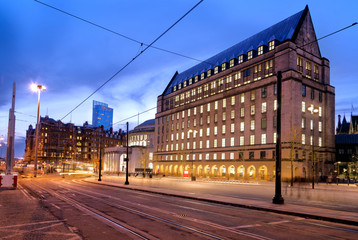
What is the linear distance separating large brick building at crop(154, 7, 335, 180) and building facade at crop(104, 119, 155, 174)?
3768 cm

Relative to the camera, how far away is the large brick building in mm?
56000

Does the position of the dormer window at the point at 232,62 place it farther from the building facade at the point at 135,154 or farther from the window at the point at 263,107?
the building facade at the point at 135,154

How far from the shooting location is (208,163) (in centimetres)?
7294

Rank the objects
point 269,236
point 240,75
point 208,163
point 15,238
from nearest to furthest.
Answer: point 15,238, point 269,236, point 240,75, point 208,163

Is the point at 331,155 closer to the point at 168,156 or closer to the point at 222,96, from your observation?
the point at 222,96

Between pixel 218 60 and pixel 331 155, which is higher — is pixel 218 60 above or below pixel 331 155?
above

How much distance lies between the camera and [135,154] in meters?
116

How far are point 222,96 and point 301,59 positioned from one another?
1905 cm

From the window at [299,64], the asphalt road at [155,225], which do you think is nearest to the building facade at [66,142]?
the window at [299,64]

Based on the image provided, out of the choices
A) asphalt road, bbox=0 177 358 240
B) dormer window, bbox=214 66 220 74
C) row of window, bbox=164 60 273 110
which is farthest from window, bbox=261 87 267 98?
asphalt road, bbox=0 177 358 240

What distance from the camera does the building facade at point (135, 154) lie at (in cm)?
11544

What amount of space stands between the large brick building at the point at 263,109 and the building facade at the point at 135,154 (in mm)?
37683

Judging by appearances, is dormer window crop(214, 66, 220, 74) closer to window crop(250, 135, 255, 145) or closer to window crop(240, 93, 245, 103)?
window crop(240, 93, 245, 103)

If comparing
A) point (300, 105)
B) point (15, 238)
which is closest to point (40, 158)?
point (300, 105)
